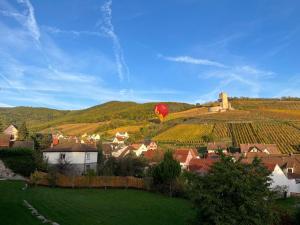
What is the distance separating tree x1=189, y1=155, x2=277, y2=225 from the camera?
585 inches

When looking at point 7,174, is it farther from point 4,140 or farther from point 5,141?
point 4,140

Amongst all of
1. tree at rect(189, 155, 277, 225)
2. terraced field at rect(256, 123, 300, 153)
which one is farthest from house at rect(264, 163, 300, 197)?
tree at rect(189, 155, 277, 225)

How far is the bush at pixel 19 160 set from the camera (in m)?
42.0

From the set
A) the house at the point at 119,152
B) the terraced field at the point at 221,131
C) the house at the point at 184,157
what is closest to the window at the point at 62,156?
the house at the point at 119,152

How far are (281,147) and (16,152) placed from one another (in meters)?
68.4

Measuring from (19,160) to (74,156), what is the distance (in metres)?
6.80

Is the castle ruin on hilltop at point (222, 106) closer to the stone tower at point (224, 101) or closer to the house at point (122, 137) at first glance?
the stone tower at point (224, 101)

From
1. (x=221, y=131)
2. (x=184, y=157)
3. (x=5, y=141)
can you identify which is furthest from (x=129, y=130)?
(x=5, y=141)

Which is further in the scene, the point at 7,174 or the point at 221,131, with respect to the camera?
the point at 221,131

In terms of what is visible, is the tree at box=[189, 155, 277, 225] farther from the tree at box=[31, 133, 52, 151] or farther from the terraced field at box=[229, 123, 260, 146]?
the terraced field at box=[229, 123, 260, 146]

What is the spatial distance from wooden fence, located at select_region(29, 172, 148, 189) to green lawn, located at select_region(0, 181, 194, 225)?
517cm

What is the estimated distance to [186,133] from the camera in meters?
114

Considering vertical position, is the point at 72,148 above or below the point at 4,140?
below

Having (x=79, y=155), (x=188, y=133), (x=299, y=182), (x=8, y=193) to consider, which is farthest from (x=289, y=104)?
(x=8, y=193)
